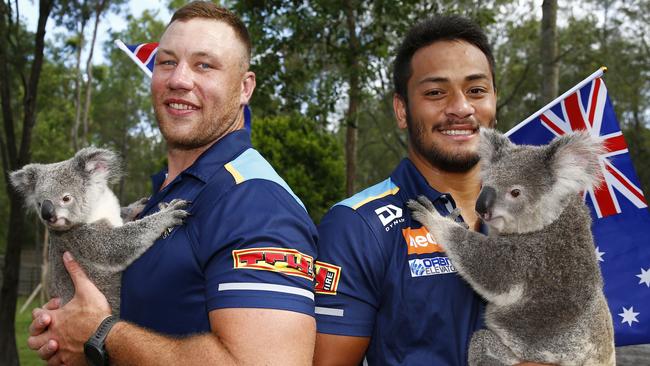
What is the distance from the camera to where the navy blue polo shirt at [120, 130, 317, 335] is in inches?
100.0

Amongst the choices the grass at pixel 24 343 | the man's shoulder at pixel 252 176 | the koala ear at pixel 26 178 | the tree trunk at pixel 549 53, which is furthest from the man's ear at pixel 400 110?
the grass at pixel 24 343

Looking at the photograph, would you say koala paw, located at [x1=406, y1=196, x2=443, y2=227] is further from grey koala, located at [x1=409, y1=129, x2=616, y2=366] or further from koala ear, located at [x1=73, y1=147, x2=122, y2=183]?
koala ear, located at [x1=73, y1=147, x2=122, y2=183]

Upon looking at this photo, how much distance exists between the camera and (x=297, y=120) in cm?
1170

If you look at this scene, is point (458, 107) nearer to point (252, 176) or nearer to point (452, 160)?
point (452, 160)

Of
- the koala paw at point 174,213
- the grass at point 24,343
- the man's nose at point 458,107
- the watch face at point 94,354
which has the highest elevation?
the man's nose at point 458,107

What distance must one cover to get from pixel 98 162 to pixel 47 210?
21.7 inches

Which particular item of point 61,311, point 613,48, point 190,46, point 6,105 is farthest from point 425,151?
point 613,48

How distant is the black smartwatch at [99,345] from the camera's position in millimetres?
2748

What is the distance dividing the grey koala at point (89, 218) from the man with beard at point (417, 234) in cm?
88

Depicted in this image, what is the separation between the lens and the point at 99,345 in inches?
108

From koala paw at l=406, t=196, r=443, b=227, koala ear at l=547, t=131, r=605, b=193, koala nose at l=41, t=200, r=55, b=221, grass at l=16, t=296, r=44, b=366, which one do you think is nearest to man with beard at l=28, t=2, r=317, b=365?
koala nose at l=41, t=200, r=55, b=221

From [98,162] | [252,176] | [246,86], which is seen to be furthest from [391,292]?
[98,162]

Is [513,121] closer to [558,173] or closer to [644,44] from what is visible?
[644,44]

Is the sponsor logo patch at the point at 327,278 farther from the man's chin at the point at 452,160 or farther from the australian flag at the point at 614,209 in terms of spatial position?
the australian flag at the point at 614,209
